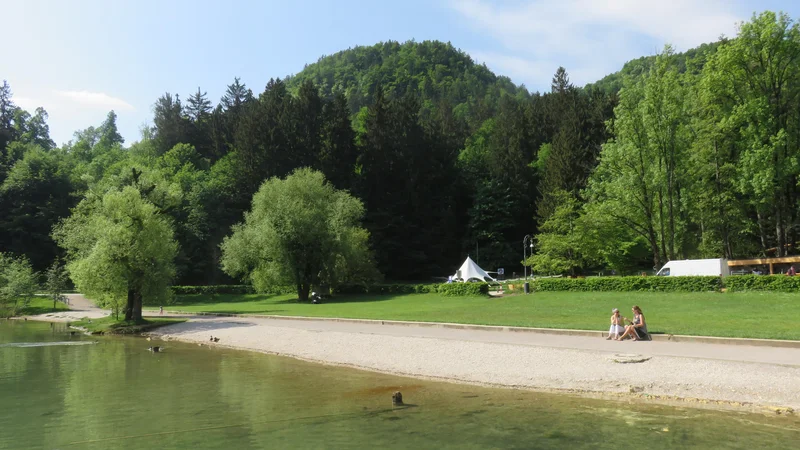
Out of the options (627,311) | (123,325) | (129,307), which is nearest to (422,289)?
(627,311)

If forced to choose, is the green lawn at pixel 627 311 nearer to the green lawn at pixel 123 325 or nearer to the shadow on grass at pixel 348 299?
the shadow on grass at pixel 348 299

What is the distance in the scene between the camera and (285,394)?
17.5 metres

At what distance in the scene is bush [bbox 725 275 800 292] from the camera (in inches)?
1342

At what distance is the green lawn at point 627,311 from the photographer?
2294 centimetres

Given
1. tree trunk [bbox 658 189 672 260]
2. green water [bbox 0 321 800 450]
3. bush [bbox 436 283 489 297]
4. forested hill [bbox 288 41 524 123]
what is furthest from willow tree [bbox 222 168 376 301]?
forested hill [bbox 288 41 524 123]

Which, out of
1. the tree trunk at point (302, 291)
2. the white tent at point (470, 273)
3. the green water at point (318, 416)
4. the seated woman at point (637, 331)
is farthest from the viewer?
the white tent at point (470, 273)

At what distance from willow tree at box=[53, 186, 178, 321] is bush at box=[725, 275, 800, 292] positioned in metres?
35.8

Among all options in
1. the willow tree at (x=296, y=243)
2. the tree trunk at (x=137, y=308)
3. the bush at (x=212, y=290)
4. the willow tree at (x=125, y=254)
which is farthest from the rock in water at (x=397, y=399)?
the bush at (x=212, y=290)

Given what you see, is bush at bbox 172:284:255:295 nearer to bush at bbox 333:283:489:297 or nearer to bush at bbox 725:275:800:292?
bush at bbox 333:283:489:297

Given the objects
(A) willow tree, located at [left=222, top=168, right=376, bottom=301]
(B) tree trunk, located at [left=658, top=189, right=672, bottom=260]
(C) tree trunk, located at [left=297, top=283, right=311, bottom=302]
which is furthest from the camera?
(C) tree trunk, located at [left=297, top=283, right=311, bottom=302]

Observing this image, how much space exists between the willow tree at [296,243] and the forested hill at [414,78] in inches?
3526

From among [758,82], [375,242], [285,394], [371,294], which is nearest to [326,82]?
[375,242]

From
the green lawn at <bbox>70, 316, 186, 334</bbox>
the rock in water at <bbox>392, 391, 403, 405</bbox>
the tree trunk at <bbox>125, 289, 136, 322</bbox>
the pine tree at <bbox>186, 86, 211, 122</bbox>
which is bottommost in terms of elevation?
the rock in water at <bbox>392, 391, 403, 405</bbox>

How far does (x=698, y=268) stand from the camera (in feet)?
139
